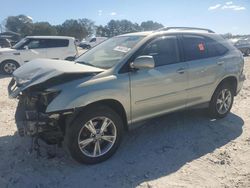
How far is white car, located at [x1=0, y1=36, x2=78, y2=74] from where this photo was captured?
539 inches

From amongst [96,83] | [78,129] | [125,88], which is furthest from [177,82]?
[78,129]

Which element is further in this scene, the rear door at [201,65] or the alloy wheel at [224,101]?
the alloy wheel at [224,101]

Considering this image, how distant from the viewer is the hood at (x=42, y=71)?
13.4ft

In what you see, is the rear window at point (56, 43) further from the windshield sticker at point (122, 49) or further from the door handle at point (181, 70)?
the door handle at point (181, 70)

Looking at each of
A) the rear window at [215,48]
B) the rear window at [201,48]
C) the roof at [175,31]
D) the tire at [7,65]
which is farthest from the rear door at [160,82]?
the tire at [7,65]

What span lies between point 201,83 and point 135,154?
71.8 inches

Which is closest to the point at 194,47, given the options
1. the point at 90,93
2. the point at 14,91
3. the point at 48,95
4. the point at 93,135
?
the point at 90,93

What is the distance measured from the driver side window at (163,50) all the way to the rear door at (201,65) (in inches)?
9.2

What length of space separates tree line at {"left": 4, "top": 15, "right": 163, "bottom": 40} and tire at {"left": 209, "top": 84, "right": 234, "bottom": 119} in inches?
2121

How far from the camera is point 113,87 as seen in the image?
4.30m

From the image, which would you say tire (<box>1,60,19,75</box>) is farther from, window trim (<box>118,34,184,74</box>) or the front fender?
the front fender

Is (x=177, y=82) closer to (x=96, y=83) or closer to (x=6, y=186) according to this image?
(x=96, y=83)

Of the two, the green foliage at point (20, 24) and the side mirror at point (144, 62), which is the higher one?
the green foliage at point (20, 24)

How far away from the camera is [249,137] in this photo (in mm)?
5449
